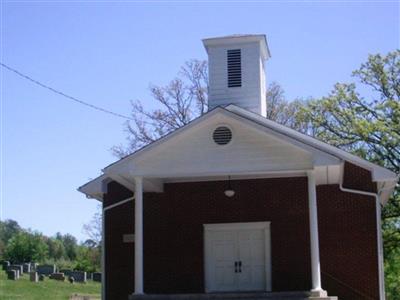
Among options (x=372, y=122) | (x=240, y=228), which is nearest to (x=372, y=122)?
(x=372, y=122)

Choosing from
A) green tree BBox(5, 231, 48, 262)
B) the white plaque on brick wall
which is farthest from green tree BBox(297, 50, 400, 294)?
green tree BBox(5, 231, 48, 262)

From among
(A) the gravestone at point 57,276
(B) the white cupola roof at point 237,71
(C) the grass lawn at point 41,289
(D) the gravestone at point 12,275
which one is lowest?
(C) the grass lawn at point 41,289

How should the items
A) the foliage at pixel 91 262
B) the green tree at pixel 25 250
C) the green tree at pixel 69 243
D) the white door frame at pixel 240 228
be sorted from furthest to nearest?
the green tree at pixel 69 243 → the green tree at pixel 25 250 → the foliage at pixel 91 262 → the white door frame at pixel 240 228

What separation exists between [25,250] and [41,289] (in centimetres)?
3413

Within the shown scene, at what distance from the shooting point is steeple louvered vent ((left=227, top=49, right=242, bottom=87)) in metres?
23.8

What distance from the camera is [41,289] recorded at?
106 ft

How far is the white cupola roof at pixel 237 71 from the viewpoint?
23641 millimetres

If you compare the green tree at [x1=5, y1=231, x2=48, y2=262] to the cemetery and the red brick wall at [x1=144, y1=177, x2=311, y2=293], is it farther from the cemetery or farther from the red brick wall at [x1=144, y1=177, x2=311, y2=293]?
the red brick wall at [x1=144, y1=177, x2=311, y2=293]

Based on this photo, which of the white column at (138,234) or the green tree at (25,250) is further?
the green tree at (25,250)

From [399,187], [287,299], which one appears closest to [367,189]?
[287,299]

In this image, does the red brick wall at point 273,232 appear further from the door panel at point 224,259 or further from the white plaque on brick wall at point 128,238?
the door panel at point 224,259

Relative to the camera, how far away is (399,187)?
104ft

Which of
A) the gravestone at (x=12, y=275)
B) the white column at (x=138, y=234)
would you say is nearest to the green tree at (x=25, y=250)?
the gravestone at (x=12, y=275)

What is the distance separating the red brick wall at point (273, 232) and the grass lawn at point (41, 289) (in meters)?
8.36
